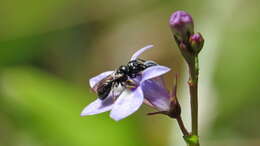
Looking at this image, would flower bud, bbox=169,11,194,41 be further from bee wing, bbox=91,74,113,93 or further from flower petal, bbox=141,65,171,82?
bee wing, bbox=91,74,113,93

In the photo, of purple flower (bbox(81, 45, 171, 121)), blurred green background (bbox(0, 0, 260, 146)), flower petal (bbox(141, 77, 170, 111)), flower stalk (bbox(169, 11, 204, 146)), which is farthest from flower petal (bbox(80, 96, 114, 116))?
blurred green background (bbox(0, 0, 260, 146))

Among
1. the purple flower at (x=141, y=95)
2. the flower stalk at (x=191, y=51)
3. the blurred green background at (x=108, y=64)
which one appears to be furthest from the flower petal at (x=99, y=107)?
the blurred green background at (x=108, y=64)

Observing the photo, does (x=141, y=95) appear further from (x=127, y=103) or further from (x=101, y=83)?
(x=101, y=83)

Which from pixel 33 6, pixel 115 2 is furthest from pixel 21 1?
pixel 115 2

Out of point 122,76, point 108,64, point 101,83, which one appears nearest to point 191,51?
point 122,76

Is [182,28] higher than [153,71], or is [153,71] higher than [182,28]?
[182,28]
